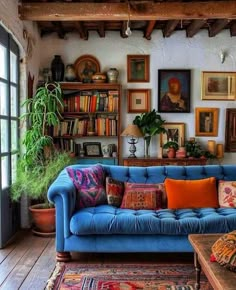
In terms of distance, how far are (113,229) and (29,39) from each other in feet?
9.06

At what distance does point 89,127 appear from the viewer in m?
5.48

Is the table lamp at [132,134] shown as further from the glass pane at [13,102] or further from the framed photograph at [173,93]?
the glass pane at [13,102]

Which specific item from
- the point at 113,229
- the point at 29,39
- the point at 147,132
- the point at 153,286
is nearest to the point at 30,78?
the point at 29,39

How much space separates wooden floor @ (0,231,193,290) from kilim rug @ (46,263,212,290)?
0.13 m

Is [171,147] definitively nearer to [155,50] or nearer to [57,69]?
[155,50]

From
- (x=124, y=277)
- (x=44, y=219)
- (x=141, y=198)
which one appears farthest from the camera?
(x=44, y=219)

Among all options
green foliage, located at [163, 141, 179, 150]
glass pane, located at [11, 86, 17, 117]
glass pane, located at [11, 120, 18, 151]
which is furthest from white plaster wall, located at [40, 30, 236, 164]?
glass pane, located at [11, 120, 18, 151]

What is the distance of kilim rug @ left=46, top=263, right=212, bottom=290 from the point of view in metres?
2.94

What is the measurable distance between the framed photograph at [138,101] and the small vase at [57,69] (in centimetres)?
105

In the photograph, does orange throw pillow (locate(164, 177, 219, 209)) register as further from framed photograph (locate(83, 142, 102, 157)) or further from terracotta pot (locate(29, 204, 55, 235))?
framed photograph (locate(83, 142, 102, 157))

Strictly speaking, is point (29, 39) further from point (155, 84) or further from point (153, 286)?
point (153, 286)

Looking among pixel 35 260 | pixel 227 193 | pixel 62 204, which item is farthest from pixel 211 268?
pixel 35 260

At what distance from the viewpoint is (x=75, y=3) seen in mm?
4363

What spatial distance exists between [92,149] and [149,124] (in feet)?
3.03
